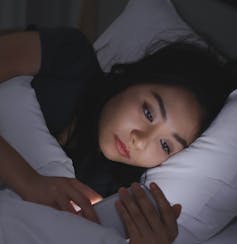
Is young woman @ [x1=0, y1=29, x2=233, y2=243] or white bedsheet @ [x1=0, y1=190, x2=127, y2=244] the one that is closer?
white bedsheet @ [x1=0, y1=190, x2=127, y2=244]

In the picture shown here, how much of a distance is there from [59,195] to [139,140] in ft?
0.70

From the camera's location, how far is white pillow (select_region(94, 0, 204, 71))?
138 cm

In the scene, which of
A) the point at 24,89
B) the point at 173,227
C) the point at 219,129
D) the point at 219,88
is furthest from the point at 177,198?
the point at 24,89

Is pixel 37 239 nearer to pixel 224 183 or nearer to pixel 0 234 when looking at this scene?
pixel 0 234

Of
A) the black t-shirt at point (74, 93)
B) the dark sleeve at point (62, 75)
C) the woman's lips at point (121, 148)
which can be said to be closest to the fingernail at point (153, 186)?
the woman's lips at point (121, 148)

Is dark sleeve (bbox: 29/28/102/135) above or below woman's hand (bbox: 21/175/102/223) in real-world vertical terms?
above

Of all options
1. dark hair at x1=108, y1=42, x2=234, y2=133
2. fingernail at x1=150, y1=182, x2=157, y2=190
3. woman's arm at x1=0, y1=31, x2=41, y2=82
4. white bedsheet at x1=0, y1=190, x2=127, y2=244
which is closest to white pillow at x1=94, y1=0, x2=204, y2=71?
dark hair at x1=108, y1=42, x2=234, y2=133

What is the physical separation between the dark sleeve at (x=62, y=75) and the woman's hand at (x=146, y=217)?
326 millimetres

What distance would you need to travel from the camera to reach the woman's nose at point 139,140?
1051mm

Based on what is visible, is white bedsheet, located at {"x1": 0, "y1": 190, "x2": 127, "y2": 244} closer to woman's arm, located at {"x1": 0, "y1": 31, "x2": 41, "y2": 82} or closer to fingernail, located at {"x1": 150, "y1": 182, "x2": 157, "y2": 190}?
fingernail, located at {"x1": 150, "y1": 182, "x2": 157, "y2": 190}

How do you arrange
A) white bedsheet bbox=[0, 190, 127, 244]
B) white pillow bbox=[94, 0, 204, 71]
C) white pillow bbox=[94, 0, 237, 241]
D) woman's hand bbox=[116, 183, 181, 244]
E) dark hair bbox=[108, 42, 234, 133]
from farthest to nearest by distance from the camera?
white pillow bbox=[94, 0, 204, 71] → dark hair bbox=[108, 42, 234, 133] → white pillow bbox=[94, 0, 237, 241] → woman's hand bbox=[116, 183, 181, 244] → white bedsheet bbox=[0, 190, 127, 244]

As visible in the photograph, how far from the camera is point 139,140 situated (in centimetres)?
105

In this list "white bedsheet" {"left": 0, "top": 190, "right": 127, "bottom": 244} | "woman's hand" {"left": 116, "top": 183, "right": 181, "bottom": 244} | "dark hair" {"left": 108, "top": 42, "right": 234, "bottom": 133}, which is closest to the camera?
"white bedsheet" {"left": 0, "top": 190, "right": 127, "bottom": 244}

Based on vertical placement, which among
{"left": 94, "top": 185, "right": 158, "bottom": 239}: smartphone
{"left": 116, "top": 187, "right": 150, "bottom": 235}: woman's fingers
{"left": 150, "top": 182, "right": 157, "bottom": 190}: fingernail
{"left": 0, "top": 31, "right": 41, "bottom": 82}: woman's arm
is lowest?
{"left": 94, "top": 185, "right": 158, "bottom": 239}: smartphone
